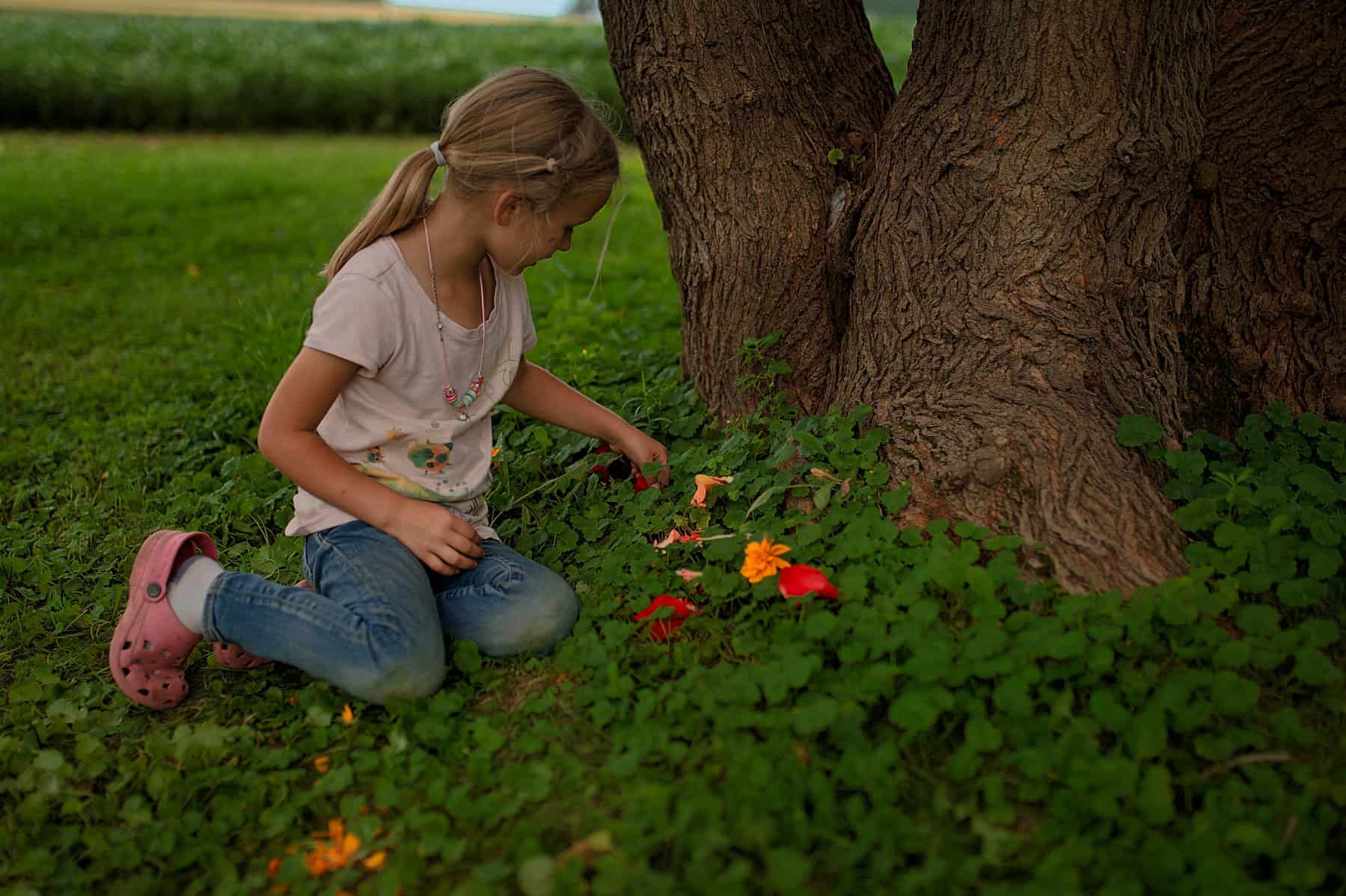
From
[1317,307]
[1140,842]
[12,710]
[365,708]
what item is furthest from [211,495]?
[1317,307]

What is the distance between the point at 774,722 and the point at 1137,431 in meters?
1.18

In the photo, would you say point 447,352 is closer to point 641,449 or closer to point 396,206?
point 396,206

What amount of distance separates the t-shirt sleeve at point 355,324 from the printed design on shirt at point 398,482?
0.25 meters

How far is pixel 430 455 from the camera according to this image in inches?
109

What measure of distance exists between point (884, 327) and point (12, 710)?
2352mm

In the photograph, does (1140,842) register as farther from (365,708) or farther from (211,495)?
(211,495)

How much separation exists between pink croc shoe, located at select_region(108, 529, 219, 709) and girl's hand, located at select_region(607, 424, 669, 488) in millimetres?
1213

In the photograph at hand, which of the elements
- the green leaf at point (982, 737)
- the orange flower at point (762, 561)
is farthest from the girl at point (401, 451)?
the green leaf at point (982, 737)

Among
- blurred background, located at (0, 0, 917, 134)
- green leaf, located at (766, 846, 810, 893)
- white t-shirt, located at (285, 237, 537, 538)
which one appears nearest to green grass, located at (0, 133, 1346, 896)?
green leaf, located at (766, 846, 810, 893)

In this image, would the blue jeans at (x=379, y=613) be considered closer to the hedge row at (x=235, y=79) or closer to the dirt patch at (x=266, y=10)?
the hedge row at (x=235, y=79)

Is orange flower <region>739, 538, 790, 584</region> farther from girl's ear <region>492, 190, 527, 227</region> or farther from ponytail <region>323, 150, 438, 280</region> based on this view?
ponytail <region>323, 150, 438, 280</region>

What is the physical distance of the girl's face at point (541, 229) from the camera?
260 cm

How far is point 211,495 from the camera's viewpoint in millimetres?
3535

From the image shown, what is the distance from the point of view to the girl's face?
2.60m
